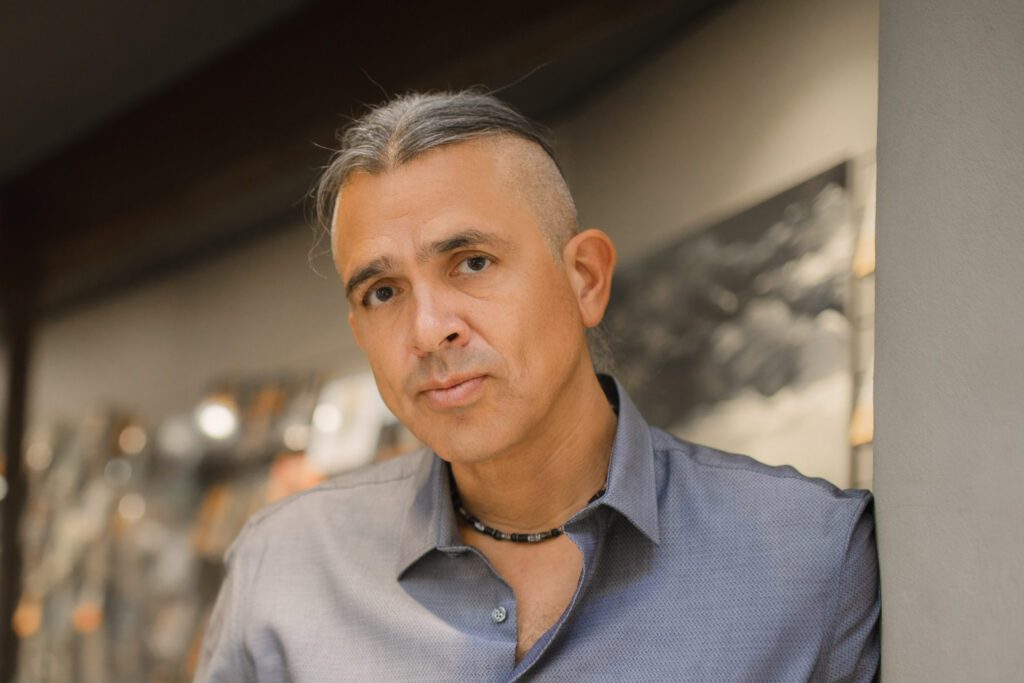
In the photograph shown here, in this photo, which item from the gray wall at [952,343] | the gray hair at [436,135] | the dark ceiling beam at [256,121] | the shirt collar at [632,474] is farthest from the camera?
the dark ceiling beam at [256,121]

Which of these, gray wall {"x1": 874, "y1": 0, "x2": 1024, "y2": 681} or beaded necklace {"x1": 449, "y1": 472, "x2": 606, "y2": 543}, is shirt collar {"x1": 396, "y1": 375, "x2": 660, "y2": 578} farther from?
gray wall {"x1": 874, "y1": 0, "x2": 1024, "y2": 681}

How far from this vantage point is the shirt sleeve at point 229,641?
183 cm

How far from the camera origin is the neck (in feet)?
5.70

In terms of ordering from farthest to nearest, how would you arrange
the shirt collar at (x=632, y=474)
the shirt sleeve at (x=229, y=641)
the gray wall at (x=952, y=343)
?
the shirt sleeve at (x=229, y=641) → the shirt collar at (x=632, y=474) → the gray wall at (x=952, y=343)

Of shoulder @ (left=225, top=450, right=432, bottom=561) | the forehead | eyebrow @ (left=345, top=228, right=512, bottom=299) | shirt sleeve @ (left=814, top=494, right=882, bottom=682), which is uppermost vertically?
the forehead

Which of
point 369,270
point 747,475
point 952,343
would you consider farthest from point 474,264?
point 952,343

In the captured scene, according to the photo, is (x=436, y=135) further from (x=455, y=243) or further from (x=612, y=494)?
(x=612, y=494)

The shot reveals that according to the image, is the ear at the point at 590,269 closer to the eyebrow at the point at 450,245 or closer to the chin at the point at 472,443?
the eyebrow at the point at 450,245

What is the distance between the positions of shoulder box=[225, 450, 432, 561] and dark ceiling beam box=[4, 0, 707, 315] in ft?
2.74

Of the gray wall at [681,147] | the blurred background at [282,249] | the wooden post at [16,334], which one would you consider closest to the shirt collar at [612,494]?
the blurred background at [282,249]

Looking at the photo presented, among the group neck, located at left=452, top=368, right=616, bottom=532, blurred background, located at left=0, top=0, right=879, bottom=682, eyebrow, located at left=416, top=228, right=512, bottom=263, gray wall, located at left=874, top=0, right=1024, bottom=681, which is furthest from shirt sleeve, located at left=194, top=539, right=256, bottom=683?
gray wall, located at left=874, top=0, right=1024, bottom=681

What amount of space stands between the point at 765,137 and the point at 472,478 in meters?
0.88

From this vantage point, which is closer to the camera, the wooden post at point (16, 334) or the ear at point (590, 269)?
the ear at point (590, 269)

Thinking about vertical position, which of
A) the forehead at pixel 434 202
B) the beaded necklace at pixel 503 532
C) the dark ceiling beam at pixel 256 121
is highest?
the dark ceiling beam at pixel 256 121
